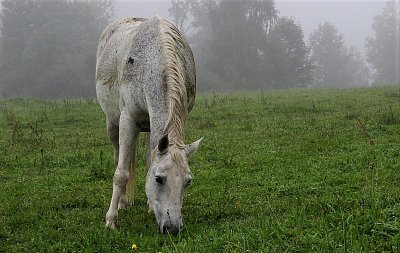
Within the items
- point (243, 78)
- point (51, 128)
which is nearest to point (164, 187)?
point (51, 128)

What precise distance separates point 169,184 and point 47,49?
58866mm

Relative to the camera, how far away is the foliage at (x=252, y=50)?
206 feet

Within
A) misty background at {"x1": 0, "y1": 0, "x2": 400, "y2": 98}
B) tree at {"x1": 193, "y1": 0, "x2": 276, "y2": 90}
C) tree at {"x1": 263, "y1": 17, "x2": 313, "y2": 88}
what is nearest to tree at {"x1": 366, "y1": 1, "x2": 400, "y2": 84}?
tree at {"x1": 263, "y1": 17, "x2": 313, "y2": 88}

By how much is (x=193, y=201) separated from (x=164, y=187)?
2.32 m

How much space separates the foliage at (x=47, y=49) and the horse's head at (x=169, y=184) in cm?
5399

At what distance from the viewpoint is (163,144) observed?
5574 mm

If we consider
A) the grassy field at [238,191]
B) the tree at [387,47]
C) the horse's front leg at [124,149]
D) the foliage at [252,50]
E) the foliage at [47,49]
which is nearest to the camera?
the grassy field at [238,191]

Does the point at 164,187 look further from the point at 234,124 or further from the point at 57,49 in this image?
the point at 57,49

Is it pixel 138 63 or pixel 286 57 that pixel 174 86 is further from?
pixel 286 57

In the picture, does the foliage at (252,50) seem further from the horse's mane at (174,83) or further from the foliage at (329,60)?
the horse's mane at (174,83)

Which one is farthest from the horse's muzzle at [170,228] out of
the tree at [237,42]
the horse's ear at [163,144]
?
the tree at [237,42]

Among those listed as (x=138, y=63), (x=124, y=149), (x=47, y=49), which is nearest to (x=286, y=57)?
(x=47, y=49)

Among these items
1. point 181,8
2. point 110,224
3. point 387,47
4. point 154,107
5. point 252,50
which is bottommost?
point 110,224

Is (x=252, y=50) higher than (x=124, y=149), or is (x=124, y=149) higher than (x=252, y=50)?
(x=252, y=50)
